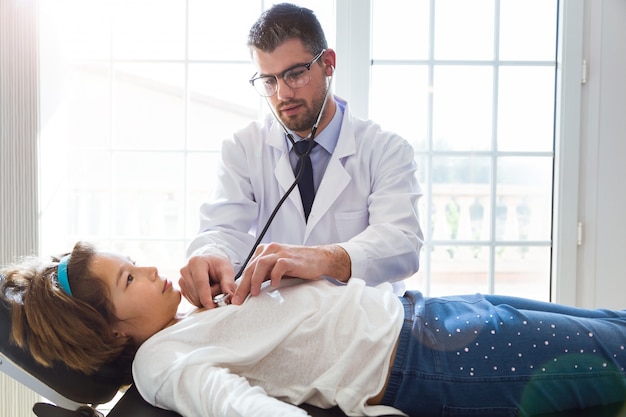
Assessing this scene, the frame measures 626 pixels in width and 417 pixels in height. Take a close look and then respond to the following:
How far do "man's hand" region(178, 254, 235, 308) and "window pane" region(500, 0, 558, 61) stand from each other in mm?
1627

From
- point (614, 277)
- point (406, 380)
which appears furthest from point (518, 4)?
point (406, 380)

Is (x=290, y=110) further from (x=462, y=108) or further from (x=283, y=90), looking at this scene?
(x=462, y=108)

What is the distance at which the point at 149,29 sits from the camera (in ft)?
8.19

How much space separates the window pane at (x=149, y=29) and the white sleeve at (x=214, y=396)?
1.69 metres

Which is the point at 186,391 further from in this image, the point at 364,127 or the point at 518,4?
the point at 518,4

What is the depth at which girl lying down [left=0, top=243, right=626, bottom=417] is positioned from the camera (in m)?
1.20

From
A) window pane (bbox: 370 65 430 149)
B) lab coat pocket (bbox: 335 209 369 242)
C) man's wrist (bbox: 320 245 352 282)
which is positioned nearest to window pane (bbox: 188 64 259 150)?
window pane (bbox: 370 65 430 149)

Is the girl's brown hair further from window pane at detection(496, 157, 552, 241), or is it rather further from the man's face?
window pane at detection(496, 157, 552, 241)

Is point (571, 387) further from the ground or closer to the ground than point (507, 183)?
closer to the ground

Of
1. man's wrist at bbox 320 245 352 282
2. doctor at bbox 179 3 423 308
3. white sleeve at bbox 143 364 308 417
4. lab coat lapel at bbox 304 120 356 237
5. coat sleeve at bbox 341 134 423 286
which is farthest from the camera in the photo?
lab coat lapel at bbox 304 120 356 237

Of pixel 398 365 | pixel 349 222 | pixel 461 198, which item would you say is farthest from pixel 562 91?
pixel 398 365

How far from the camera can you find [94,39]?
2.50 meters

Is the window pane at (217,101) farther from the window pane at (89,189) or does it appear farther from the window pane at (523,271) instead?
the window pane at (523,271)

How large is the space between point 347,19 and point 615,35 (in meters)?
1.04
